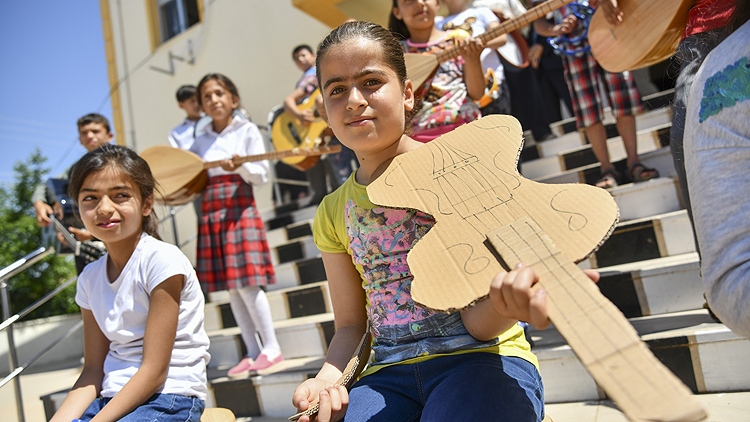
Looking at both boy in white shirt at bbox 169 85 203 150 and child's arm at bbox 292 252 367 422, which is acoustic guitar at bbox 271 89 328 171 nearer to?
boy in white shirt at bbox 169 85 203 150

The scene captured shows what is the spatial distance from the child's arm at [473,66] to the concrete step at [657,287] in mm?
938

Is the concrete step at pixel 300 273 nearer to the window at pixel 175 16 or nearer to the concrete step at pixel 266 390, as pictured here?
the concrete step at pixel 266 390

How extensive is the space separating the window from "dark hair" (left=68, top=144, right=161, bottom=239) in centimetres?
719

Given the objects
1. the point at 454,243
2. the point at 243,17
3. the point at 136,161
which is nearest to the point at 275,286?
the point at 136,161

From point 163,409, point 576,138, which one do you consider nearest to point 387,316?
point 163,409

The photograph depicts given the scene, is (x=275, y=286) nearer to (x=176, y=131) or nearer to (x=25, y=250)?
(x=176, y=131)

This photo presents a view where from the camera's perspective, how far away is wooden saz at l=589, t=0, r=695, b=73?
141 centimetres

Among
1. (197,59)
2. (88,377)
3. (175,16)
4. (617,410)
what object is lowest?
(617,410)

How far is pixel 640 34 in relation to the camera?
1.61 m

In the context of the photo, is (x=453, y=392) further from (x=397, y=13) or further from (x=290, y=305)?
(x=290, y=305)

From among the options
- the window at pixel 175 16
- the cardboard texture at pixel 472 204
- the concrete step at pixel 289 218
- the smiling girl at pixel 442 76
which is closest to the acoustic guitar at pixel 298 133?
the concrete step at pixel 289 218

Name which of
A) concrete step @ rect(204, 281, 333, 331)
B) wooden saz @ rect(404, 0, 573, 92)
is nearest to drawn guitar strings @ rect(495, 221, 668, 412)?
wooden saz @ rect(404, 0, 573, 92)

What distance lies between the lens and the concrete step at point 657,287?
1.92 m

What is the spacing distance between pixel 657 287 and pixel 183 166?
2489mm
